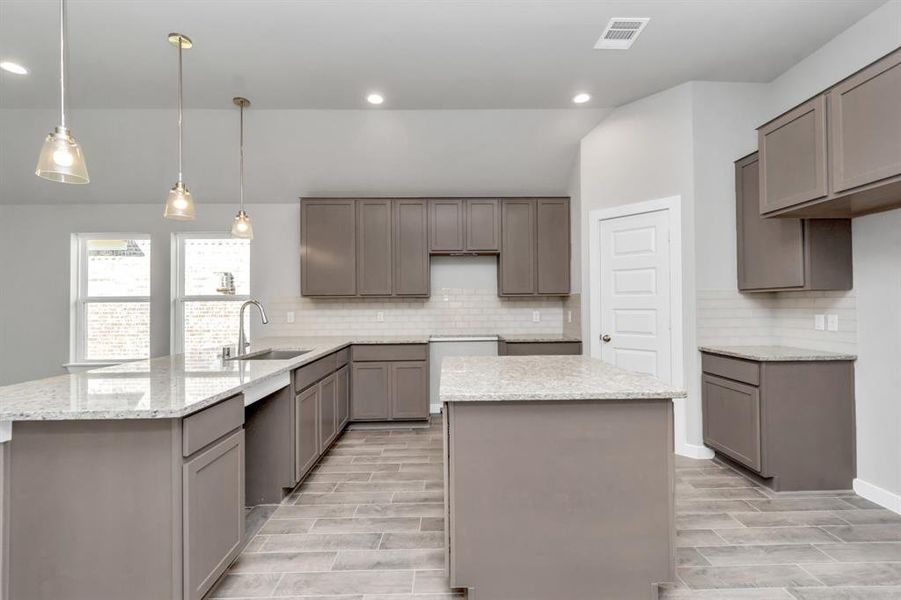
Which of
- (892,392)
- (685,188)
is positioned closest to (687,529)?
(892,392)

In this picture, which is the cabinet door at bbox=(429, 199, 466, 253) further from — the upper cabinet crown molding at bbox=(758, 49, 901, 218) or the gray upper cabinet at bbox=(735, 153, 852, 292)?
the upper cabinet crown molding at bbox=(758, 49, 901, 218)

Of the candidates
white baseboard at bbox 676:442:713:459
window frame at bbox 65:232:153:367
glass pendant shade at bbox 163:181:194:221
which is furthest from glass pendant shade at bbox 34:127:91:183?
white baseboard at bbox 676:442:713:459

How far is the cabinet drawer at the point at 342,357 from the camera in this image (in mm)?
4066

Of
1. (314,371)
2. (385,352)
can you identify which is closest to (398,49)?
(314,371)

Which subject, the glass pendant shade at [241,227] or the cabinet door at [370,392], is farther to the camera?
the cabinet door at [370,392]

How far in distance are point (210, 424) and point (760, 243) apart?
12.4 feet

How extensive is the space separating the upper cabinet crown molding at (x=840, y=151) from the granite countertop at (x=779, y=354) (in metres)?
0.94

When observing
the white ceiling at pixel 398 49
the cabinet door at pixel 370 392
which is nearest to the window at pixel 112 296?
the white ceiling at pixel 398 49

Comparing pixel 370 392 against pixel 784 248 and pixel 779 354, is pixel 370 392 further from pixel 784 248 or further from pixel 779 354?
pixel 784 248

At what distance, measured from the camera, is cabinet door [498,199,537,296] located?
490 cm

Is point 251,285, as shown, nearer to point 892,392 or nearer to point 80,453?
point 80,453

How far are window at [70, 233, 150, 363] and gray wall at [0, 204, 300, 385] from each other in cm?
12

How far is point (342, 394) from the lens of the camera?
4199mm

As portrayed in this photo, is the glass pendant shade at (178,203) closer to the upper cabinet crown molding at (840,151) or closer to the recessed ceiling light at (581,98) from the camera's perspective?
the recessed ceiling light at (581,98)
